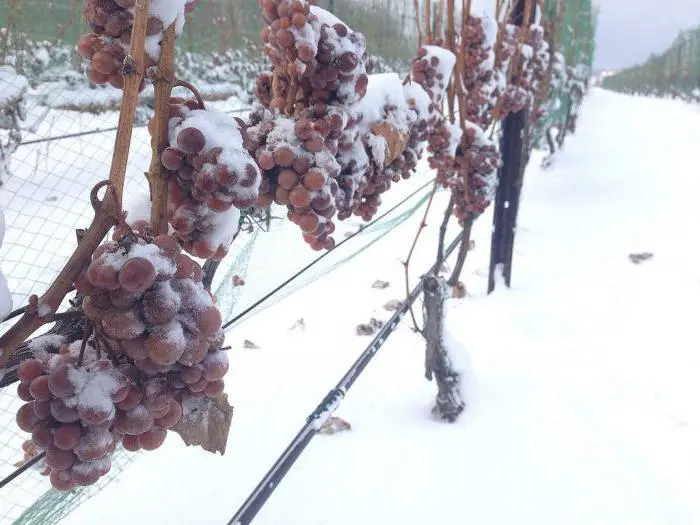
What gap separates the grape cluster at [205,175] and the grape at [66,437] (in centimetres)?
20

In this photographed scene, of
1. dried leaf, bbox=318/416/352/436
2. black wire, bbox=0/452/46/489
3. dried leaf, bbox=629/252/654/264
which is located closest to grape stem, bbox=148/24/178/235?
black wire, bbox=0/452/46/489

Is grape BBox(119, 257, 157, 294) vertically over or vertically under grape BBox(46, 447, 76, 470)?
over

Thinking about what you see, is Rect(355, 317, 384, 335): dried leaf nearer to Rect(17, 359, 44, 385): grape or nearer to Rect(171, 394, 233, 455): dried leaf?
Rect(171, 394, 233, 455): dried leaf

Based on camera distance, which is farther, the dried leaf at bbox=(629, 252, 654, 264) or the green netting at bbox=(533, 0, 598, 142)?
the green netting at bbox=(533, 0, 598, 142)

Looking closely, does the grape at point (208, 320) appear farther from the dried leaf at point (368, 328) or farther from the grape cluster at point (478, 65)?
the dried leaf at point (368, 328)

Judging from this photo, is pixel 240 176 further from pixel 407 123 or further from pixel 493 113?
pixel 493 113

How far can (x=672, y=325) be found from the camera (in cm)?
263

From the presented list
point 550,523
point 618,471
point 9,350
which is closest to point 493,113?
point 618,471

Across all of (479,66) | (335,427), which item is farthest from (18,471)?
(479,66)

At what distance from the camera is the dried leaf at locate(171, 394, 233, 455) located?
0.55 metres

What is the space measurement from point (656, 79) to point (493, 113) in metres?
44.1

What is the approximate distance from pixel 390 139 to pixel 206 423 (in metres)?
0.64

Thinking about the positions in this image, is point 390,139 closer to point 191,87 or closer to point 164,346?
point 191,87

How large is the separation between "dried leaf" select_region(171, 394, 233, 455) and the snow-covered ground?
1.01 m
